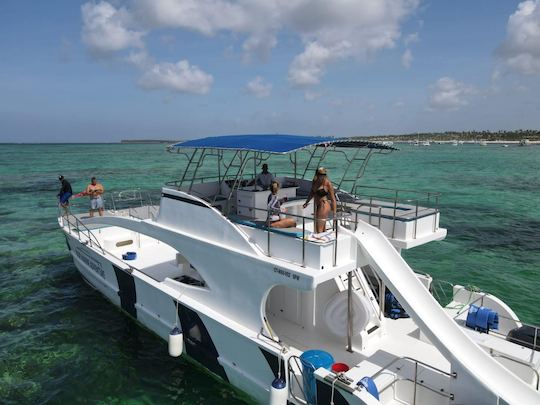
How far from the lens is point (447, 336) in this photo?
17.9 feet

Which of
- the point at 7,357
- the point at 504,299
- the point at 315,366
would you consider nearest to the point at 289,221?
the point at 315,366

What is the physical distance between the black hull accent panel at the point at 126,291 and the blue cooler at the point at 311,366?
4.95m

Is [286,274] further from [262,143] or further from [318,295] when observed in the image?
[262,143]

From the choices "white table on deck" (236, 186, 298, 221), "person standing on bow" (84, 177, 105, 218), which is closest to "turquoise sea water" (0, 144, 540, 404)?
"person standing on bow" (84, 177, 105, 218)

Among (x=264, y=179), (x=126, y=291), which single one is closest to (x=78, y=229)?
(x=126, y=291)

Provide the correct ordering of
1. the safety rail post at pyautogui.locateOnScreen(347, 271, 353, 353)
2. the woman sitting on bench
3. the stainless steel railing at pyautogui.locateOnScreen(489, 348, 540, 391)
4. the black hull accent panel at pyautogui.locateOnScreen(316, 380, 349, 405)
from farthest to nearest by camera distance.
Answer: the safety rail post at pyautogui.locateOnScreen(347, 271, 353, 353) < the woman sitting on bench < the stainless steel railing at pyautogui.locateOnScreen(489, 348, 540, 391) < the black hull accent panel at pyautogui.locateOnScreen(316, 380, 349, 405)

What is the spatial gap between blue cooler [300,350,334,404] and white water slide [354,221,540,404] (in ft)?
4.58

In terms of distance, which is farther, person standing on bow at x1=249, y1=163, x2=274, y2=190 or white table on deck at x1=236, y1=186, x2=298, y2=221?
person standing on bow at x1=249, y1=163, x2=274, y2=190

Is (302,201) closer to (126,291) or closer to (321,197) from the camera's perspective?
(321,197)

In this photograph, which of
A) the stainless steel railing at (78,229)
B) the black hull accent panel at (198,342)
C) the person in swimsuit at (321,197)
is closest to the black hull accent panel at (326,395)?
the person in swimsuit at (321,197)

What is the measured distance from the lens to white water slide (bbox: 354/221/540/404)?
16.0 feet

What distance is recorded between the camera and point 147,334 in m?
9.17

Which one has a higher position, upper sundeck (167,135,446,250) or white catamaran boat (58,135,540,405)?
upper sundeck (167,135,446,250)

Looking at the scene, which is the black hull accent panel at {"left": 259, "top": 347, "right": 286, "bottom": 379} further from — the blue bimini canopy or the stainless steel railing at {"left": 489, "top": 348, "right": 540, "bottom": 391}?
the stainless steel railing at {"left": 489, "top": 348, "right": 540, "bottom": 391}
